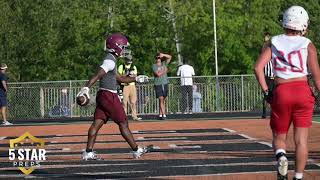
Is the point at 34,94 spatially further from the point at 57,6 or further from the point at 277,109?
the point at 277,109

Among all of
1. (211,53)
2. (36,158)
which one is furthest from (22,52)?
(36,158)

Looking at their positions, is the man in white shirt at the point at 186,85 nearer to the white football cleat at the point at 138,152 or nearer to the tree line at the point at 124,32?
the tree line at the point at 124,32

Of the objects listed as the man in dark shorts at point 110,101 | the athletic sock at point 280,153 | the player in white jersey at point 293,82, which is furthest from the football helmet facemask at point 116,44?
the athletic sock at point 280,153

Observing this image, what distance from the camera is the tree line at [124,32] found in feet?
127

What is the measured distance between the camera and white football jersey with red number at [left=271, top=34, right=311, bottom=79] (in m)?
7.98

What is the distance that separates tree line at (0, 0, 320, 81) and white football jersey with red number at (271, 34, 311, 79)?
1192 inches

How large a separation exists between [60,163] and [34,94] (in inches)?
727

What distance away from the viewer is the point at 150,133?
16984 mm

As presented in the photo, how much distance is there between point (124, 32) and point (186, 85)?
12.8 metres

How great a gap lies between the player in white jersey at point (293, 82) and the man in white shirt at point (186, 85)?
1916cm

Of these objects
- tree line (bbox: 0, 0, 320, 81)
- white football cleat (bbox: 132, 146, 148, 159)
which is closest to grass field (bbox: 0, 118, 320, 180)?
white football cleat (bbox: 132, 146, 148, 159)

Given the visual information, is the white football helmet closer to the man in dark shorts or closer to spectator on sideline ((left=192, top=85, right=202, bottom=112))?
the man in dark shorts

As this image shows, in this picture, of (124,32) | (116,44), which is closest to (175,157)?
(116,44)

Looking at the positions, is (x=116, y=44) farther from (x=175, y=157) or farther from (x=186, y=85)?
(x=186, y=85)
